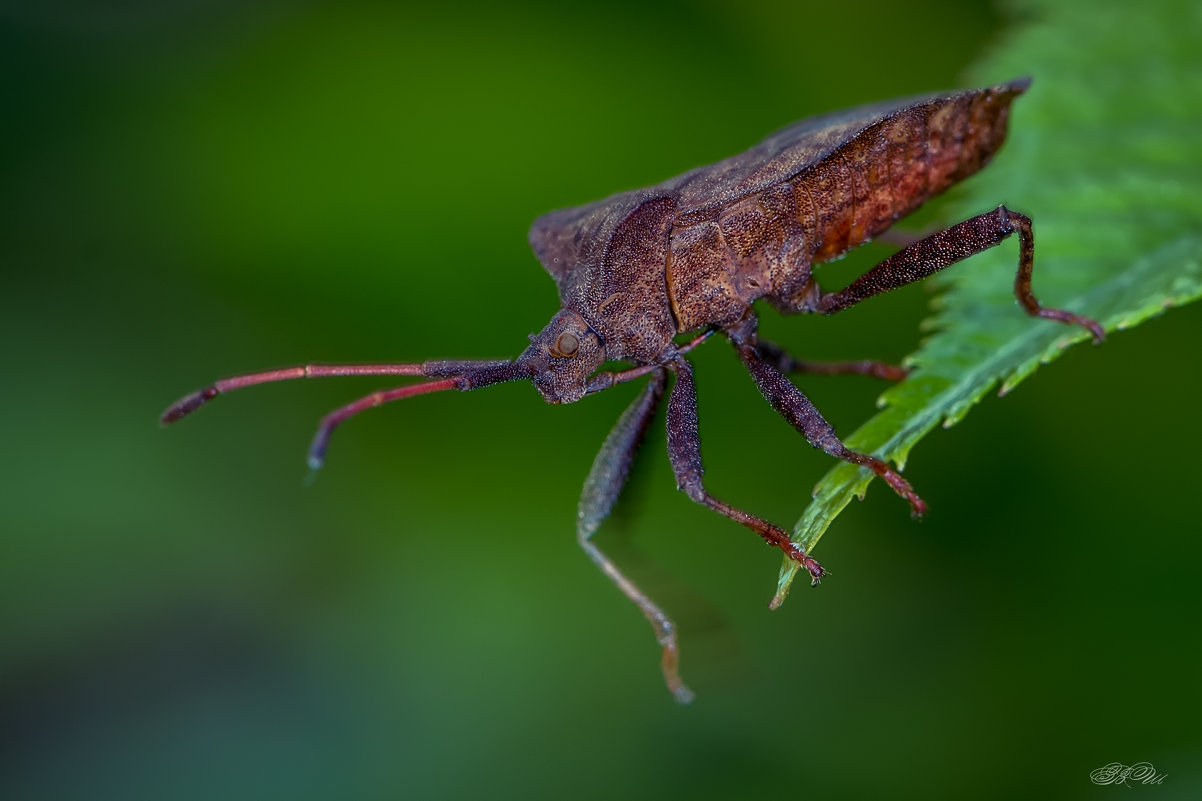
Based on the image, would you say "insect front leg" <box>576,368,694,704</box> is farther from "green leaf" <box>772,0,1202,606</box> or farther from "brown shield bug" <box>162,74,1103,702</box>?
"green leaf" <box>772,0,1202,606</box>

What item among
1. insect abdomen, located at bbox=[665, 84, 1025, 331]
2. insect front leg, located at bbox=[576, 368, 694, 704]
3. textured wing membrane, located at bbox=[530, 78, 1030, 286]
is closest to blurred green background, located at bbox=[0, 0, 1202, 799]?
insect front leg, located at bbox=[576, 368, 694, 704]

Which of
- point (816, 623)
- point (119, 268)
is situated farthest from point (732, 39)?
point (119, 268)

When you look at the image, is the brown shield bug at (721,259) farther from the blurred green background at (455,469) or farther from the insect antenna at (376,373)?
the blurred green background at (455,469)

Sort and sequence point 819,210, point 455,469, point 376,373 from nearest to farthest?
point 376,373
point 819,210
point 455,469

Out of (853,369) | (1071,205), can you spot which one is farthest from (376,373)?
(1071,205)

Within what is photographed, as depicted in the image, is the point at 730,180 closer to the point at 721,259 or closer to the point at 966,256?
the point at 721,259

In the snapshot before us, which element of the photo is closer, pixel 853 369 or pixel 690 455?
pixel 690 455

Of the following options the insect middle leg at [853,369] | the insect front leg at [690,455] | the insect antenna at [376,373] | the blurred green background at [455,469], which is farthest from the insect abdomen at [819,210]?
the insect antenna at [376,373]
